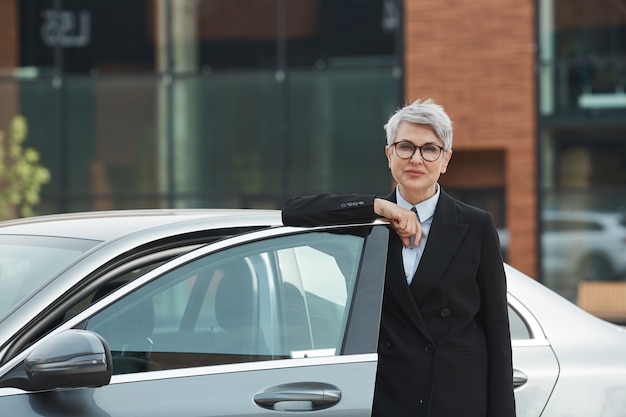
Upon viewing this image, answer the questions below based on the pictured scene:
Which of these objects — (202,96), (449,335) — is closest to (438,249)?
(449,335)

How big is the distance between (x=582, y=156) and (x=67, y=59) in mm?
7465

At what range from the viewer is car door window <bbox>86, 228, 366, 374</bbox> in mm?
3418

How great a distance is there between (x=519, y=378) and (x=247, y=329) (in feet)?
2.98

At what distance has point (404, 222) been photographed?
3385mm

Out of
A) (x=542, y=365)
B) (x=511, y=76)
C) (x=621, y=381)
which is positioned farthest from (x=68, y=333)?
(x=511, y=76)

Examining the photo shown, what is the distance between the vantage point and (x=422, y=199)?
136 inches

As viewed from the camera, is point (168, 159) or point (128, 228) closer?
point (128, 228)

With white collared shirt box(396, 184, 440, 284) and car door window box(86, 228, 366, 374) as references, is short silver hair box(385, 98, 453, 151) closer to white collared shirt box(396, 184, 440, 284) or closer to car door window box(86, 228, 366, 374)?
white collared shirt box(396, 184, 440, 284)

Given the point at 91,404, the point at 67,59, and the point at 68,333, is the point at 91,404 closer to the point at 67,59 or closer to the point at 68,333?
the point at 68,333

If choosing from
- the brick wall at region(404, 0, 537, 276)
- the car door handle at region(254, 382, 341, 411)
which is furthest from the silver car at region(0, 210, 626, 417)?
the brick wall at region(404, 0, 537, 276)

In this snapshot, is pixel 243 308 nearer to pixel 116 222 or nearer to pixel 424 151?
pixel 116 222

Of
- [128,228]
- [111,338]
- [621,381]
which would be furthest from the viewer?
[621,381]

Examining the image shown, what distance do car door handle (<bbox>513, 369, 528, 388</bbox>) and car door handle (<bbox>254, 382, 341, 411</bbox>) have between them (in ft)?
2.11

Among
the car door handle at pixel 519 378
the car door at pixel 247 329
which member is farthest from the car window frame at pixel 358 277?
the car door handle at pixel 519 378
